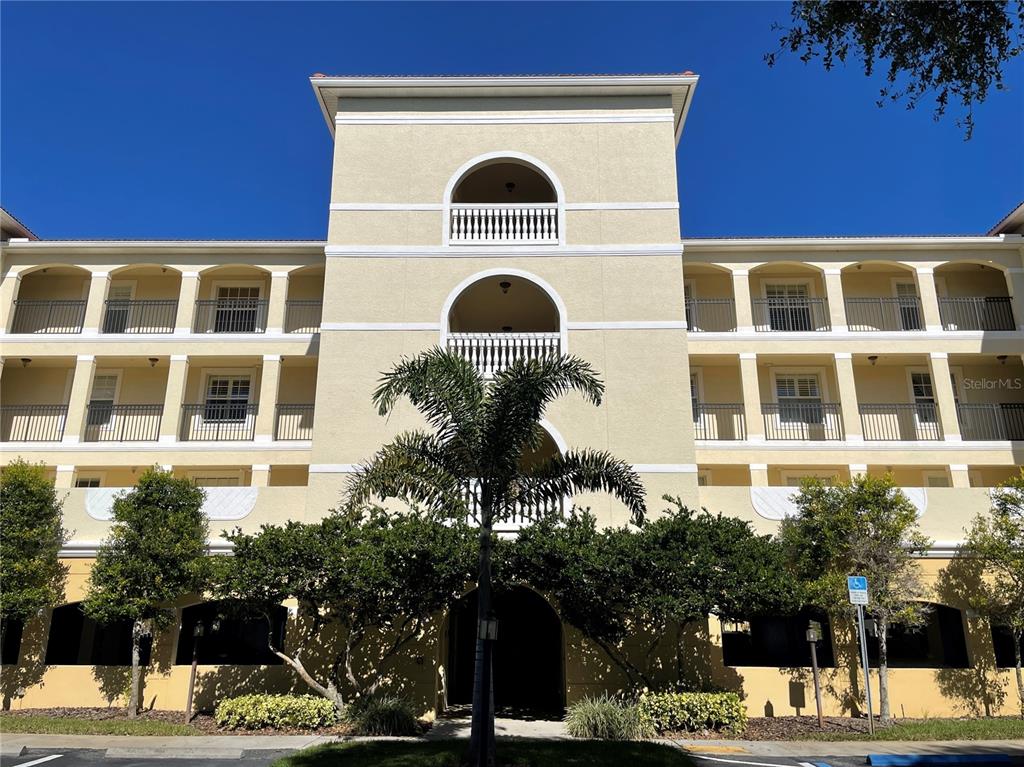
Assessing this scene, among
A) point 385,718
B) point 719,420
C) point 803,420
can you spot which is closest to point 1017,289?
point 803,420

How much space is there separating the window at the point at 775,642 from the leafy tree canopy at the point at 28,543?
15467 millimetres

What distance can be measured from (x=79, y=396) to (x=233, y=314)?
5.07m

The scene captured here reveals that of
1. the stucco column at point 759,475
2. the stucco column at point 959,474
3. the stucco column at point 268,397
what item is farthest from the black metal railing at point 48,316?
the stucco column at point 959,474

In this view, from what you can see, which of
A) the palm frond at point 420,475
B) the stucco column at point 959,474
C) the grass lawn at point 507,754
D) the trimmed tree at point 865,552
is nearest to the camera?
the grass lawn at point 507,754

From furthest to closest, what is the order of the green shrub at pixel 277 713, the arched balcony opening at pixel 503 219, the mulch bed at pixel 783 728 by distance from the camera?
the arched balcony opening at pixel 503 219
the green shrub at pixel 277 713
the mulch bed at pixel 783 728

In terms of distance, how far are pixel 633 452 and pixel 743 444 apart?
543cm

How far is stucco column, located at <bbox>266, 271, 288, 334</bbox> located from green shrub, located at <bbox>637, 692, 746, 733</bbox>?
15081 mm

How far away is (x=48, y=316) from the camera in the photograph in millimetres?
24438

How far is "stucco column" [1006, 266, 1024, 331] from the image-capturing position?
2286cm

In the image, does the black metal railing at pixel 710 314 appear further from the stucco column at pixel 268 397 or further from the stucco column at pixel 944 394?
the stucco column at pixel 268 397

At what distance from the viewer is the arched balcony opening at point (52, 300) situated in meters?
24.3

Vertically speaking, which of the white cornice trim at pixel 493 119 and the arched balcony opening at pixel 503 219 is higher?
the white cornice trim at pixel 493 119

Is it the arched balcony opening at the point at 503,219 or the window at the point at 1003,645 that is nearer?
the window at the point at 1003,645

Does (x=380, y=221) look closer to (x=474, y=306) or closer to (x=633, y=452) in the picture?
(x=474, y=306)
